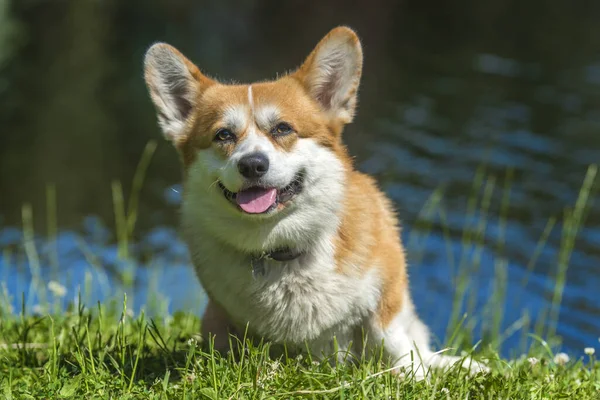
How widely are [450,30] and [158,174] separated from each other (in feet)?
46.6

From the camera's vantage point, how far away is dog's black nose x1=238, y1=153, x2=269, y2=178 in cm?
396

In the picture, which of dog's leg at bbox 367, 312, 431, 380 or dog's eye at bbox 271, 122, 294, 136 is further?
dog's leg at bbox 367, 312, 431, 380

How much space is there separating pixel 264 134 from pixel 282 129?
0.10m

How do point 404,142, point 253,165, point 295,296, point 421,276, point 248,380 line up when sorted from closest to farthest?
point 248,380, point 253,165, point 295,296, point 421,276, point 404,142

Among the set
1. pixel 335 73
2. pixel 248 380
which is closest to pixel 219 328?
pixel 248 380

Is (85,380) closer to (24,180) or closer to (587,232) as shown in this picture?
(587,232)

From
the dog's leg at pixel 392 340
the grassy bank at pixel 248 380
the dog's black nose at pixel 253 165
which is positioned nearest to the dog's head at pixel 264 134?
the dog's black nose at pixel 253 165

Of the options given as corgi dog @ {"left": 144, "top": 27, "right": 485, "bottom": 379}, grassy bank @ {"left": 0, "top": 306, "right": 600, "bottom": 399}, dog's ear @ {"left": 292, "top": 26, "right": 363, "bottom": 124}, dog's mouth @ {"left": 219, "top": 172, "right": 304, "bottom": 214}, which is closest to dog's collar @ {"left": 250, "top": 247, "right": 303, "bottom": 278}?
corgi dog @ {"left": 144, "top": 27, "right": 485, "bottom": 379}

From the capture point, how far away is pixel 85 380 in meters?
3.72

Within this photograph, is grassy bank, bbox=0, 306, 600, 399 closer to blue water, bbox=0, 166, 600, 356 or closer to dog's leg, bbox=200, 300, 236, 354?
dog's leg, bbox=200, 300, 236, 354

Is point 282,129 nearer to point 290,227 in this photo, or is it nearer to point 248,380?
point 290,227

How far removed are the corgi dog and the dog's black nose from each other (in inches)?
1.0

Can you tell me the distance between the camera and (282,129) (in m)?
4.28

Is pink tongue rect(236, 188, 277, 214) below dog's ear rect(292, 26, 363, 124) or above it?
below
